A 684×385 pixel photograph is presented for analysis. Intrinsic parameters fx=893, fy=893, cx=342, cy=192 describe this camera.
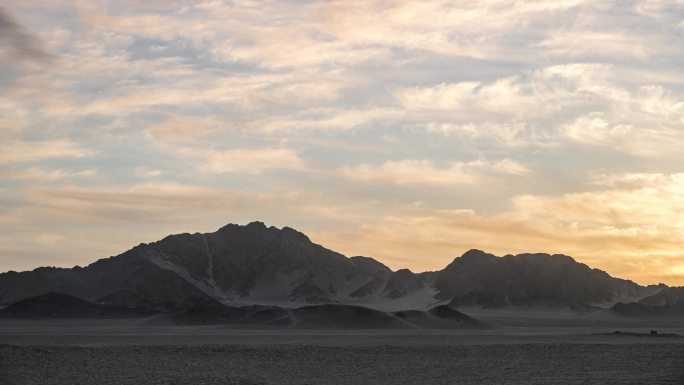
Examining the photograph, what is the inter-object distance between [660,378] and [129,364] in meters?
37.3

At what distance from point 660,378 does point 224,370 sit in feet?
95.0

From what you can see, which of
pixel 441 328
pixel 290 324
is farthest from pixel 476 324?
pixel 290 324

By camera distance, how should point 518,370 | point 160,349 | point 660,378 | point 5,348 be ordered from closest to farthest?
point 660,378, point 518,370, point 5,348, point 160,349

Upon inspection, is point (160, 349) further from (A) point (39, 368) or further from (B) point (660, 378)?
(B) point (660, 378)

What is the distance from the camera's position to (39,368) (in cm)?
6022

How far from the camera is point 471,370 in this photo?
6456cm

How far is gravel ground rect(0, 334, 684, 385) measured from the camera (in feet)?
185

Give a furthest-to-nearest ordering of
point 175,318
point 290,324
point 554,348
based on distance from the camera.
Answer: point 175,318
point 290,324
point 554,348

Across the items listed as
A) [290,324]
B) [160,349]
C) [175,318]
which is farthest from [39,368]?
[175,318]

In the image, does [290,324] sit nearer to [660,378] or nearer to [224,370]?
[224,370]

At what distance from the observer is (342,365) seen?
6788 cm

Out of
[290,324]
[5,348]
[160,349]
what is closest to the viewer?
[5,348]

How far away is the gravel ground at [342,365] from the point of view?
185 ft

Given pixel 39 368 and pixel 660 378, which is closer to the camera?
pixel 660 378
